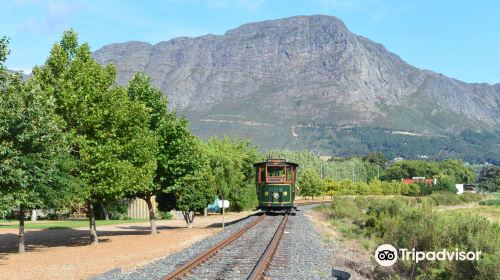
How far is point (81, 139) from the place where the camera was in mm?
25812

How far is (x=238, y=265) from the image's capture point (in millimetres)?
17062

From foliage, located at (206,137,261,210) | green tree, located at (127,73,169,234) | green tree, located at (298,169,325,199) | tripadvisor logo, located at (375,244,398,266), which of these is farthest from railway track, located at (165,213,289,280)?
green tree, located at (298,169,325,199)

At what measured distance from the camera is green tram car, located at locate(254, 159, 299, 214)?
43438 millimetres

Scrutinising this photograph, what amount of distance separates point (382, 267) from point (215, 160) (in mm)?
46911

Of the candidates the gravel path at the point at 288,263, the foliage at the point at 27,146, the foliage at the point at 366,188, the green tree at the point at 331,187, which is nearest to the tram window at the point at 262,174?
the gravel path at the point at 288,263

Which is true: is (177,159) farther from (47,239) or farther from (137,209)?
(137,209)

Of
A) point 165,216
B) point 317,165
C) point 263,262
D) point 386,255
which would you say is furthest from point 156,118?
point 317,165

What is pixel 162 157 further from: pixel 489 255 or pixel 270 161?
pixel 489 255

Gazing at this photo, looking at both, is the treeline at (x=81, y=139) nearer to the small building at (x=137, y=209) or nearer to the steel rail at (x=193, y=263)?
the steel rail at (x=193, y=263)

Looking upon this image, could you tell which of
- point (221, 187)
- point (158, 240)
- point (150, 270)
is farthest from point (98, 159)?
point (221, 187)

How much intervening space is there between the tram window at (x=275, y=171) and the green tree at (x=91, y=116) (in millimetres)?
17103

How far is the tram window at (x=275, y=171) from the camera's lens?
4353 centimetres

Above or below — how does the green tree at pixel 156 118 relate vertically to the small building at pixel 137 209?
above

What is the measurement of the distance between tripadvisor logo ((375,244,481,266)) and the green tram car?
27130mm
